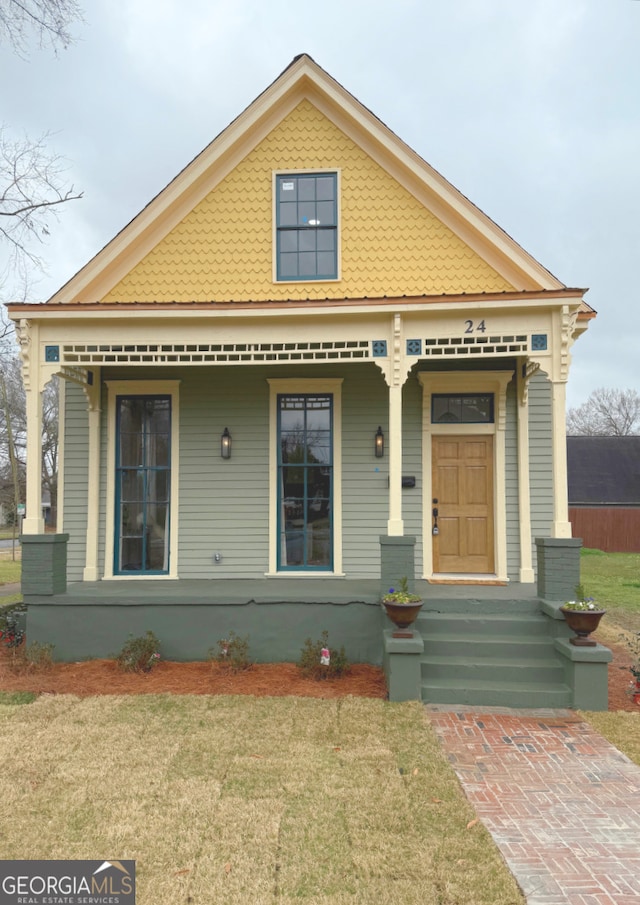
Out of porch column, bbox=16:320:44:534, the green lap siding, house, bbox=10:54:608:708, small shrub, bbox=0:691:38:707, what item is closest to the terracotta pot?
house, bbox=10:54:608:708

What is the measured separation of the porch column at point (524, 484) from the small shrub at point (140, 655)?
15.7 feet

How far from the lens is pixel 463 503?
7.99 metres

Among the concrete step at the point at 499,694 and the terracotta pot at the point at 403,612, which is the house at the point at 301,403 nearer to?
the terracotta pot at the point at 403,612

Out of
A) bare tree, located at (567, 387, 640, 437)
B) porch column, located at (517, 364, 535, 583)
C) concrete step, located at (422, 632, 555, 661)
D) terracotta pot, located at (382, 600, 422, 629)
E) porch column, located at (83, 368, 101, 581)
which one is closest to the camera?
terracotta pot, located at (382, 600, 422, 629)

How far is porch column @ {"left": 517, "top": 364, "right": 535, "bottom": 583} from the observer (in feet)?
25.2

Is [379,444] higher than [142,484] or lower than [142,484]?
higher

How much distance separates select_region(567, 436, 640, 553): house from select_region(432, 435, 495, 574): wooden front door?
643 inches

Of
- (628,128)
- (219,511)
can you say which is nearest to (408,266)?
(219,511)

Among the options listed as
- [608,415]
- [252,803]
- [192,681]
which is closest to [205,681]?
[192,681]

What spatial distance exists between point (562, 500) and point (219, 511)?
4483 mm

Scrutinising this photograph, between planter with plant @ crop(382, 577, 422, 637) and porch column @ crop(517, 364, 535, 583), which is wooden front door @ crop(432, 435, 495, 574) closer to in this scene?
porch column @ crop(517, 364, 535, 583)

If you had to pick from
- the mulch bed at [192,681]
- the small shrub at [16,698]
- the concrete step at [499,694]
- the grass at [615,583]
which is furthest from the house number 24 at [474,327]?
the small shrub at [16,698]

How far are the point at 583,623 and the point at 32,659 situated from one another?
591 centimetres

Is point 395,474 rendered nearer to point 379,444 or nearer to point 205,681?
point 379,444
